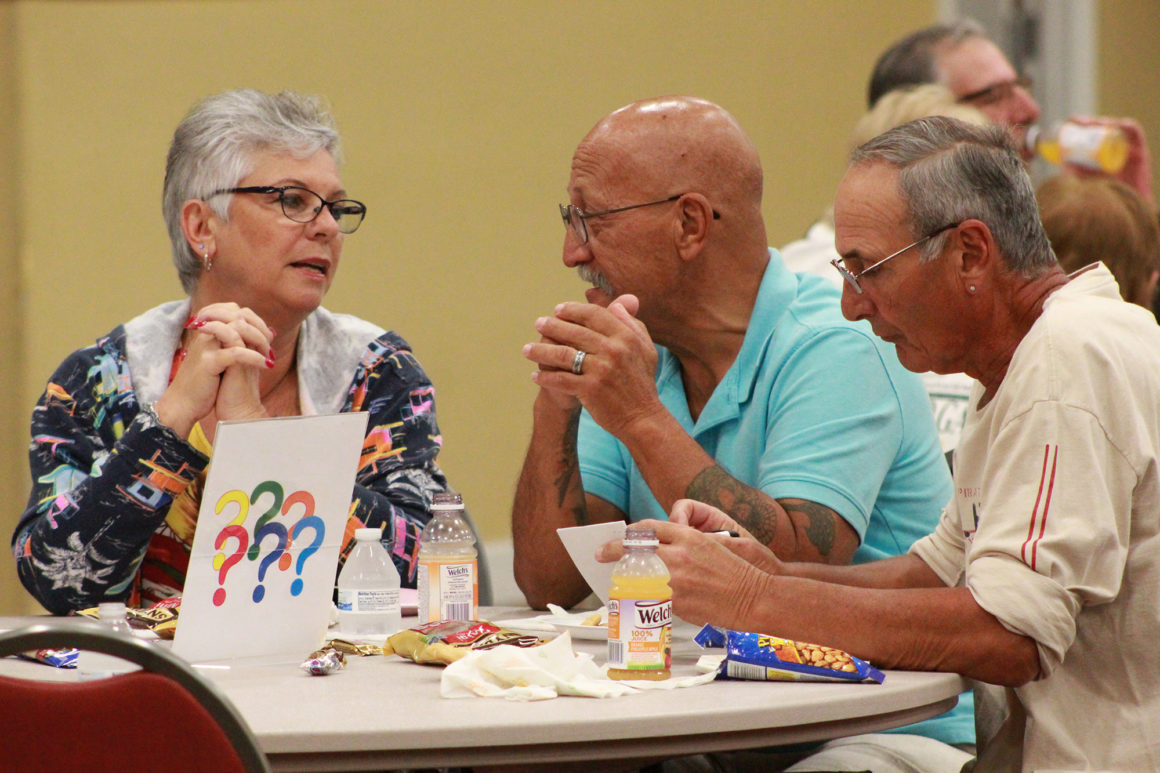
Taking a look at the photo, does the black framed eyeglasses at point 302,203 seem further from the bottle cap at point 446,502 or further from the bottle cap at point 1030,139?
the bottle cap at point 1030,139

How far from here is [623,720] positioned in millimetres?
1456

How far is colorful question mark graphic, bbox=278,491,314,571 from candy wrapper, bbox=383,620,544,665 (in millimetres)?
187

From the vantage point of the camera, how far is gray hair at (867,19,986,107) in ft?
15.4

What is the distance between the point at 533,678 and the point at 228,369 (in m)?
Result: 1.02

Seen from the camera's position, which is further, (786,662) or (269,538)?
(269,538)

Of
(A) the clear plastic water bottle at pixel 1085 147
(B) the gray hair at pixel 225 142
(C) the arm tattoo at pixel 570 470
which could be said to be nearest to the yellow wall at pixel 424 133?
(A) the clear plastic water bottle at pixel 1085 147

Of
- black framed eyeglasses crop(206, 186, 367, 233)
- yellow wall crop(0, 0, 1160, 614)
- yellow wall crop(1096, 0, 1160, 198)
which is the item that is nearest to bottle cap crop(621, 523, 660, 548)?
black framed eyeglasses crop(206, 186, 367, 233)

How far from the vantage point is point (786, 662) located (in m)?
1.69

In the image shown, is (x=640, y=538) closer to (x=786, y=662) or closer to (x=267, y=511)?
(x=786, y=662)

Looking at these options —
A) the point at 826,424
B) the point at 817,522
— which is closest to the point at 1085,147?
the point at 826,424

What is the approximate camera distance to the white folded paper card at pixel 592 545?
1915 millimetres

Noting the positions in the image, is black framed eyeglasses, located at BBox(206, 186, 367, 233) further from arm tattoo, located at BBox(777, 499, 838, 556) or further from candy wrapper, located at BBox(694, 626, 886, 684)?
candy wrapper, located at BBox(694, 626, 886, 684)

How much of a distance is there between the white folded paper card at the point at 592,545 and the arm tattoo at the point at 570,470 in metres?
0.50

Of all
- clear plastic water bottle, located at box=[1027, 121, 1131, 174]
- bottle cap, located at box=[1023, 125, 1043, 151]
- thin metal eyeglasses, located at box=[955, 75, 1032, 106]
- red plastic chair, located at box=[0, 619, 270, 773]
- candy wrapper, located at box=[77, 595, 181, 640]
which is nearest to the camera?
red plastic chair, located at box=[0, 619, 270, 773]
